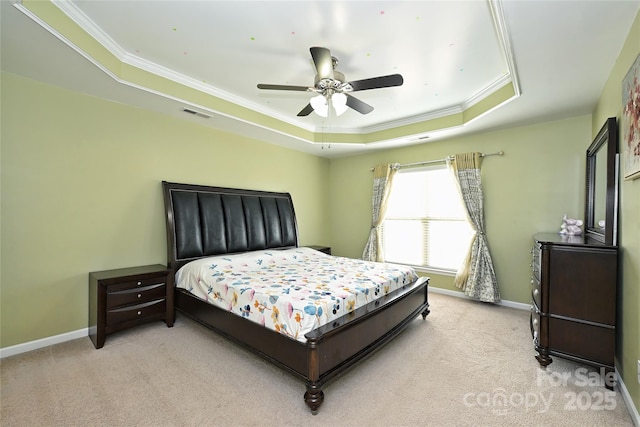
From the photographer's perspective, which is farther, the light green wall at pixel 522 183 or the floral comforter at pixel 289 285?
the light green wall at pixel 522 183

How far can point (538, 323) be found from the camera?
7.91 feet

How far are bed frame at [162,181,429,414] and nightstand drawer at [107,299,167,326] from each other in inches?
9.0

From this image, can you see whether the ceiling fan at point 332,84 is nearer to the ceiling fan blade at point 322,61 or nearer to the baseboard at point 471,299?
the ceiling fan blade at point 322,61

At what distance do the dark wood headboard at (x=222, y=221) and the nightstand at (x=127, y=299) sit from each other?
0.31m

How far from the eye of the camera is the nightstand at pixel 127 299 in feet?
8.76

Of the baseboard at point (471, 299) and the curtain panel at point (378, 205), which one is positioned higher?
the curtain panel at point (378, 205)

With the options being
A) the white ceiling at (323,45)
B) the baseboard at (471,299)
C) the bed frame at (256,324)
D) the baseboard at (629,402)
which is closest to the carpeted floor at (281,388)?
the baseboard at (629,402)

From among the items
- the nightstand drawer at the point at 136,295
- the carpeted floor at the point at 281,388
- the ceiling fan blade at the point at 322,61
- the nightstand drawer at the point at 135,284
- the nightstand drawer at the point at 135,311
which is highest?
the ceiling fan blade at the point at 322,61

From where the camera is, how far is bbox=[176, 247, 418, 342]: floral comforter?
2047mm

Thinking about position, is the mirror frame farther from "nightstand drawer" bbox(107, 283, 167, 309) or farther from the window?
"nightstand drawer" bbox(107, 283, 167, 309)

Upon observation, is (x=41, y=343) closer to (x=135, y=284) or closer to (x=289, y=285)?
(x=135, y=284)

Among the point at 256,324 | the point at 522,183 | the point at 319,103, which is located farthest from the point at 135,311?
the point at 522,183

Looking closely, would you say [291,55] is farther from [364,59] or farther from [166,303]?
[166,303]

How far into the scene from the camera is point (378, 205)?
512 cm
